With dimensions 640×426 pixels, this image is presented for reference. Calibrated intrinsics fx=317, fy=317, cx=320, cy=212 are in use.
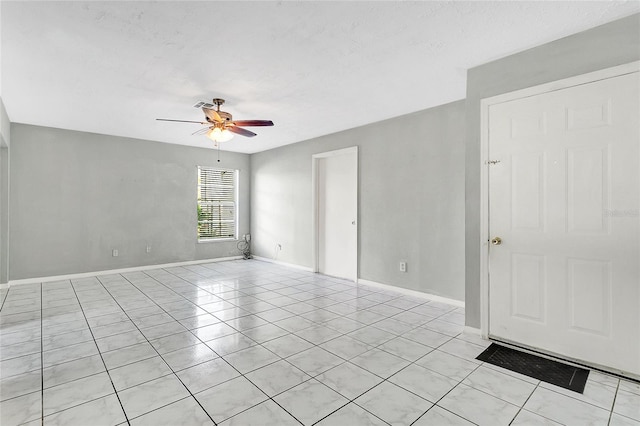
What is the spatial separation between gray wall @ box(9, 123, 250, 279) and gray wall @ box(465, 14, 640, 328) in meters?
5.73

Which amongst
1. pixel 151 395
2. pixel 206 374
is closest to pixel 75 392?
pixel 151 395

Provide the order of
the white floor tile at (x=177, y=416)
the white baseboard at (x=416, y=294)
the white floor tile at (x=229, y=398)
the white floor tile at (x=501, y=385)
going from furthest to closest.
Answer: the white baseboard at (x=416, y=294) → the white floor tile at (x=501, y=385) → the white floor tile at (x=229, y=398) → the white floor tile at (x=177, y=416)

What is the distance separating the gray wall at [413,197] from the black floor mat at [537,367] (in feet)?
4.26

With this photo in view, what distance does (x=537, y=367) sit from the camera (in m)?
2.49

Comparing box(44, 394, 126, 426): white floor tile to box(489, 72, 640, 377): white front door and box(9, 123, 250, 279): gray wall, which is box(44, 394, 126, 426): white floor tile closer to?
box(489, 72, 640, 377): white front door

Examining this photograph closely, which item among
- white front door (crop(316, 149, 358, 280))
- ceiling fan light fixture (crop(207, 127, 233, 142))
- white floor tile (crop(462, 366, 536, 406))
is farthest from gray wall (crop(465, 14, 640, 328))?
ceiling fan light fixture (crop(207, 127, 233, 142))

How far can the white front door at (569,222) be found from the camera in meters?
2.29

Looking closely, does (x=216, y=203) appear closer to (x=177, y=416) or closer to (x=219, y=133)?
(x=219, y=133)

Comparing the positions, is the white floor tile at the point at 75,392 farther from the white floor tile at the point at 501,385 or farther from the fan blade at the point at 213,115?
the fan blade at the point at 213,115

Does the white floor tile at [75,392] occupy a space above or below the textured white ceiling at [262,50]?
below

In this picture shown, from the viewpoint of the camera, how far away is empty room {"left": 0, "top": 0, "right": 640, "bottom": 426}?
7.02 ft

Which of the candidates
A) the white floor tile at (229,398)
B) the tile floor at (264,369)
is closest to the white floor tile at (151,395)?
the tile floor at (264,369)

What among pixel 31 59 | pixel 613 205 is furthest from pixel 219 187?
pixel 613 205

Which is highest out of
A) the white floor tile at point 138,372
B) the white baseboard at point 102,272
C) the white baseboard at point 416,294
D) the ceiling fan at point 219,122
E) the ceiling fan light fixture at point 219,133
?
the ceiling fan at point 219,122
